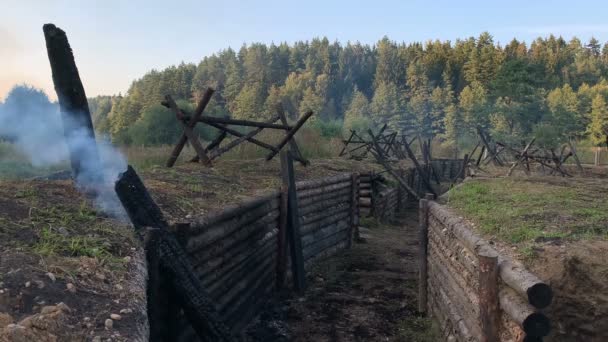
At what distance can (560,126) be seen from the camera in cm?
5150

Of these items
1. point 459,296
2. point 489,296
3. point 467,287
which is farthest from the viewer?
point 459,296

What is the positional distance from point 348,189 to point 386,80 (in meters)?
108

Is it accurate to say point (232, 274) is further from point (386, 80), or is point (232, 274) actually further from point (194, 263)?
point (386, 80)

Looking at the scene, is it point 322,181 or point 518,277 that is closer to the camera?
point 518,277

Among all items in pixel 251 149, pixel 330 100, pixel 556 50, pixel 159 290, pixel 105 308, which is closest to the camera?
pixel 105 308

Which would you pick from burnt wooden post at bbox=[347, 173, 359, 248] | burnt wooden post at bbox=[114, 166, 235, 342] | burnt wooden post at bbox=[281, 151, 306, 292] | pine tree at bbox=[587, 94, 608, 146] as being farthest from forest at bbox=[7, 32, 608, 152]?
burnt wooden post at bbox=[114, 166, 235, 342]

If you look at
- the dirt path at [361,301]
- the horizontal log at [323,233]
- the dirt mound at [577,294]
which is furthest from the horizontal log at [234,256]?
the dirt mound at [577,294]

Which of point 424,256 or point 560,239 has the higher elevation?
point 560,239

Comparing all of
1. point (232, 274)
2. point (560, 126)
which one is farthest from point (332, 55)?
point (232, 274)

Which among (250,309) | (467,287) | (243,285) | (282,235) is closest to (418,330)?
(467,287)

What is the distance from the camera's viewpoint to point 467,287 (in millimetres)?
5164

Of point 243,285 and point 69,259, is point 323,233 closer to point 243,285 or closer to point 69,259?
point 243,285

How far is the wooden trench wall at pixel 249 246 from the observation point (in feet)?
17.9

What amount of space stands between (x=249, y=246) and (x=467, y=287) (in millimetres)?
3247
